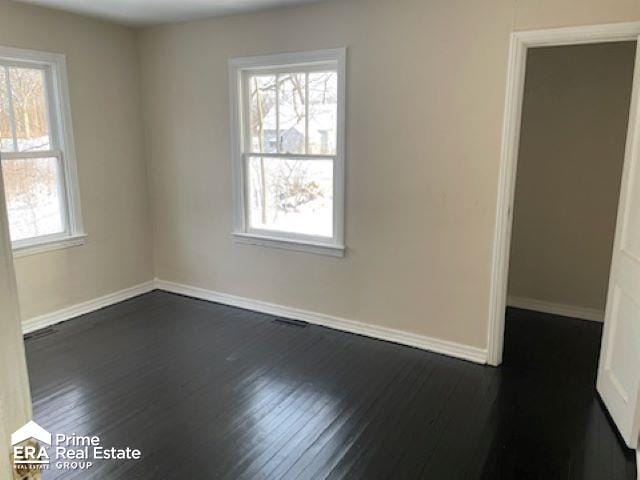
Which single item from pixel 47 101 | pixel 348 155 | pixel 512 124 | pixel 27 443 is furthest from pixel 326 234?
pixel 27 443

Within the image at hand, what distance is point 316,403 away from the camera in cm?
281

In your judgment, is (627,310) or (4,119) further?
(4,119)

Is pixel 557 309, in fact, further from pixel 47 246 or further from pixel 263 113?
pixel 47 246

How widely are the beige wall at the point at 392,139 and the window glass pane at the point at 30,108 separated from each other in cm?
100

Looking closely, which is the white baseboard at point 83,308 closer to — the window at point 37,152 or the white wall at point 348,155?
the white wall at point 348,155

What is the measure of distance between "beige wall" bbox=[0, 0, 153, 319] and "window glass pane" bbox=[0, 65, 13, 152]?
28cm

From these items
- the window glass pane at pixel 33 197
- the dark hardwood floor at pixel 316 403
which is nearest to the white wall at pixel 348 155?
the window glass pane at pixel 33 197

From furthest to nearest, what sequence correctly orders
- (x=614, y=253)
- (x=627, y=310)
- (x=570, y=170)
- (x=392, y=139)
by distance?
(x=570, y=170), (x=392, y=139), (x=614, y=253), (x=627, y=310)

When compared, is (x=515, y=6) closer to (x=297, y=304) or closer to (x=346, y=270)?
(x=346, y=270)

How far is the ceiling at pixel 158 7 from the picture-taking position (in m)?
3.49

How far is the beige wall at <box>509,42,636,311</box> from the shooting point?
375 centimetres

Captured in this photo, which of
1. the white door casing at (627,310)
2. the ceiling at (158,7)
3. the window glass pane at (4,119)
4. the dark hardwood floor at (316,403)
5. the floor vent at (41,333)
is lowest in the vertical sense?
the dark hardwood floor at (316,403)

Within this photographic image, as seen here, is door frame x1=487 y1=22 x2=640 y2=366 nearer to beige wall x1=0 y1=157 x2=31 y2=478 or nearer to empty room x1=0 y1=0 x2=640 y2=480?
empty room x1=0 y1=0 x2=640 y2=480

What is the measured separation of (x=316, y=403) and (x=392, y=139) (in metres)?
1.89
